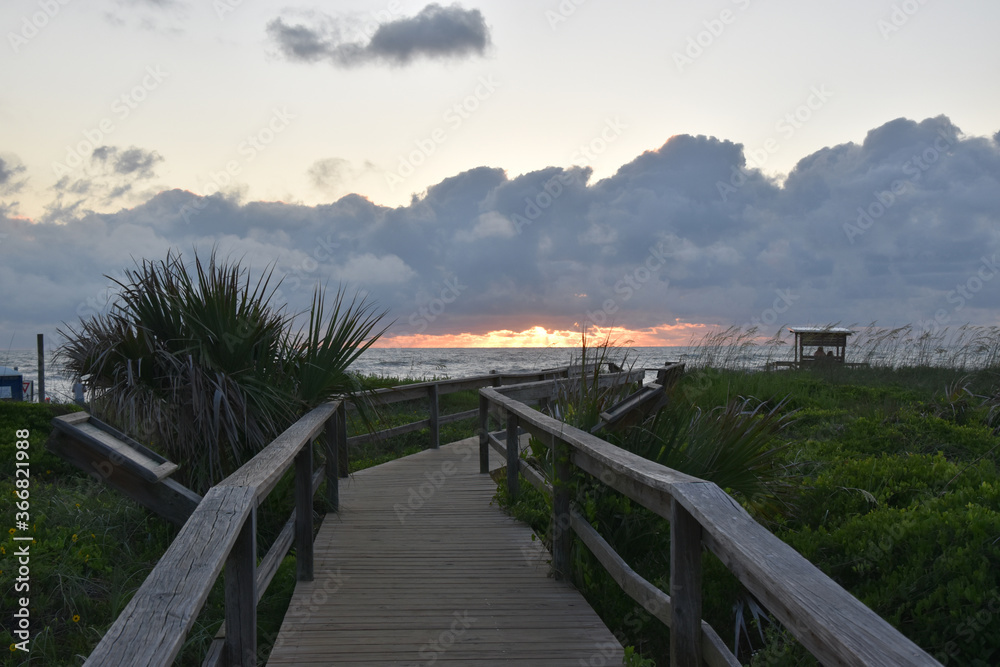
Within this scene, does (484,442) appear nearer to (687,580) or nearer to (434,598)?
(434,598)

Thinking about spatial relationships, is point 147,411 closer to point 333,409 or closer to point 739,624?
point 333,409

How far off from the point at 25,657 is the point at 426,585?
2.10 meters

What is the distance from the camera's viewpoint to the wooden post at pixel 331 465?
5.43m

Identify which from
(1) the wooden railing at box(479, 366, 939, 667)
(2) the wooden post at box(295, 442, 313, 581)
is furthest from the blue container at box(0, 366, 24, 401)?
(1) the wooden railing at box(479, 366, 939, 667)

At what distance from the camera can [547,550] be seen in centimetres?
447

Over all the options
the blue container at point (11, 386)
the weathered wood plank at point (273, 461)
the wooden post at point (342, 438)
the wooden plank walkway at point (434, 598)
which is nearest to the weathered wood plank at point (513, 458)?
the wooden plank walkway at point (434, 598)

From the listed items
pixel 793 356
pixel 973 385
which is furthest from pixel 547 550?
pixel 793 356

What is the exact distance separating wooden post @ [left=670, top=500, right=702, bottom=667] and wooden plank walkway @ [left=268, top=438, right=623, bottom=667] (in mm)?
733

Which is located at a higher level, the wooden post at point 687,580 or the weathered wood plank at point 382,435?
the wooden post at point 687,580

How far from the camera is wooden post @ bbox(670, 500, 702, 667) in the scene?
2311 millimetres

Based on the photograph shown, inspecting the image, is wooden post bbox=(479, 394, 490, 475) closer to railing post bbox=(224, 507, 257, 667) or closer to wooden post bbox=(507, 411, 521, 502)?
wooden post bbox=(507, 411, 521, 502)

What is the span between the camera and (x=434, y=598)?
375cm

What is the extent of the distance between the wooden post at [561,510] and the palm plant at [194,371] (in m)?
2.04

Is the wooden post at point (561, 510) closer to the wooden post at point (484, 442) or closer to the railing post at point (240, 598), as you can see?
the railing post at point (240, 598)
